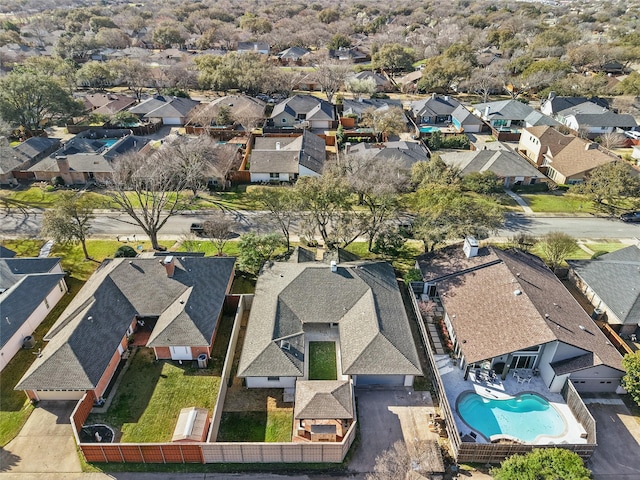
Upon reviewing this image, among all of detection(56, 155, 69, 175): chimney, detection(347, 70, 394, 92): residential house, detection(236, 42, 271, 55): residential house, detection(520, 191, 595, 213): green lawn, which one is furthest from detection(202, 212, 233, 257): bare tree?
detection(236, 42, 271, 55): residential house

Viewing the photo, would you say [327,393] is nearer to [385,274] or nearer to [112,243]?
[385,274]

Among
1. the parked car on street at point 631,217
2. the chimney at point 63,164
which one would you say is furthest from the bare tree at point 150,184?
the parked car on street at point 631,217

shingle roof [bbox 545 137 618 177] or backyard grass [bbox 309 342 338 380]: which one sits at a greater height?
backyard grass [bbox 309 342 338 380]

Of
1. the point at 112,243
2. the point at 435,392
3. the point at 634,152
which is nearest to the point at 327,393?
the point at 435,392

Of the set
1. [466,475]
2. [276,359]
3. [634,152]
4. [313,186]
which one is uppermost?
[313,186]

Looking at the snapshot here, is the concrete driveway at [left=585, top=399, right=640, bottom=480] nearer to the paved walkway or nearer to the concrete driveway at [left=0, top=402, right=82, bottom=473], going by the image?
the paved walkway

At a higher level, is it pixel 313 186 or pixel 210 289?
pixel 313 186

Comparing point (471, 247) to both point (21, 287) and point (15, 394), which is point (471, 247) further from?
point (21, 287)
